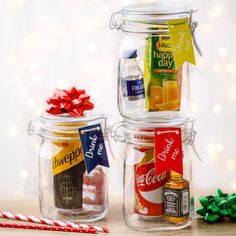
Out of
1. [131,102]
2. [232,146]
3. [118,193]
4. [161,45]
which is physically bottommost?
[118,193]

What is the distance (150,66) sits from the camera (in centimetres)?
158

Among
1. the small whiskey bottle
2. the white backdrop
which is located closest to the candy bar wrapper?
the small whiskey bottle

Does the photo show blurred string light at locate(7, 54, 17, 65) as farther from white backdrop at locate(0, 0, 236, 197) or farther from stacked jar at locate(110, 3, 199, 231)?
A: stacked jar at locate(110, 3, 199, 231)

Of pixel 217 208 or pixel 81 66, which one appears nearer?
pixel 217 208

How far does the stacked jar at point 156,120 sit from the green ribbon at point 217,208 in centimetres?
4

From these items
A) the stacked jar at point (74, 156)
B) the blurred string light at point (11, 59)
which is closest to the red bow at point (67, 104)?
the stacked jar at point (74, 156)

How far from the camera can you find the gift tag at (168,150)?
1.53m

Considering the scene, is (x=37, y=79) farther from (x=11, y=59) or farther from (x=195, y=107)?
(x=195, y=107)

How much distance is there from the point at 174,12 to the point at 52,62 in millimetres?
494

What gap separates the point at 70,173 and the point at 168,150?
24 cm

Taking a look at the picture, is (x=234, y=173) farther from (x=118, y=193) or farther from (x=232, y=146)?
(x=118, y=193)

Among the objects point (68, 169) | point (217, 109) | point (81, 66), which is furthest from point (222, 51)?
point (68, 169)

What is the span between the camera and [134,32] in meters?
1.61

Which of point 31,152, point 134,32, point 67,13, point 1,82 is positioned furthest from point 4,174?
point 134,32
